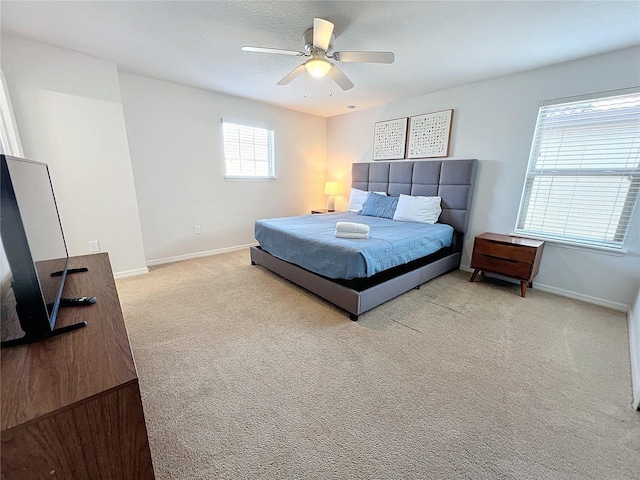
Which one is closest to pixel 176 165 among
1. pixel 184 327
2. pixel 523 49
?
pixel 184 327

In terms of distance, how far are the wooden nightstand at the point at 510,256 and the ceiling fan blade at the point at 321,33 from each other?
102 inches

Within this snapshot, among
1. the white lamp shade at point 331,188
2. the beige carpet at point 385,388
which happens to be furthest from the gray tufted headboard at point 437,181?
the beige carpet at point 385,388

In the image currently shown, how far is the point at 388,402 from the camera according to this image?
58.4 inches

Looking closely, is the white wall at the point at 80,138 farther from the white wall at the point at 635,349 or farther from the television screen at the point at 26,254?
the white wall at the point at 635,349

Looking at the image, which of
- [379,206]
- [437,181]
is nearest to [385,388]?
[379,206]

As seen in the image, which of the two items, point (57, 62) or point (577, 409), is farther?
point (57, 62)

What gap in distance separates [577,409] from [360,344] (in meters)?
1.27

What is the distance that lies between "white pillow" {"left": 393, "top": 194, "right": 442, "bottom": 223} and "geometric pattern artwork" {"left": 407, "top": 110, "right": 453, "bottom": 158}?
71 centimetres

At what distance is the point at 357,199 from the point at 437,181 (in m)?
1.33

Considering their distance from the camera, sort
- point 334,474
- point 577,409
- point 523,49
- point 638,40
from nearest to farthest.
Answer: point 334,474 < point 577,409 < point 638,40 < point 523,49

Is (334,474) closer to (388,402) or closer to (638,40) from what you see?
(388,402)

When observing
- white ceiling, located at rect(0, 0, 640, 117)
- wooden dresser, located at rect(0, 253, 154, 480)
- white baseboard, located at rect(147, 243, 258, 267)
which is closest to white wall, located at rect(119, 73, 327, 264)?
white baseboard, located at rect(147, 243, 258, 267)

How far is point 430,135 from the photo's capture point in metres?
3.71

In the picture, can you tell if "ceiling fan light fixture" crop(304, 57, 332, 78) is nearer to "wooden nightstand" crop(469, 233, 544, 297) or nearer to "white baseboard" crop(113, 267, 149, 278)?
"wooden nightstand" crop(469, 233, 544, 297)
